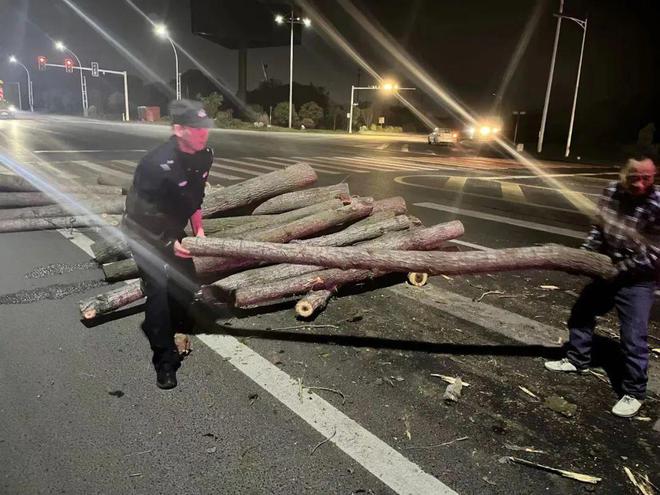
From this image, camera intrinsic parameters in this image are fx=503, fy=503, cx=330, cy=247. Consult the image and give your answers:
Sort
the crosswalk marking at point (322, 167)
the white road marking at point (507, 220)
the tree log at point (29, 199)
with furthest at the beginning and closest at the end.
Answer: the crosswalk marking at point (322, 167) → the white road marking at point (507, 220) → the tree log at point (29, 199)

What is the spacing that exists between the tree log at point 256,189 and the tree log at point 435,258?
248 cm

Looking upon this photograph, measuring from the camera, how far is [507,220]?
966 cm

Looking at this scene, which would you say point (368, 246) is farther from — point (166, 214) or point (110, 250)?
point (110, 250)

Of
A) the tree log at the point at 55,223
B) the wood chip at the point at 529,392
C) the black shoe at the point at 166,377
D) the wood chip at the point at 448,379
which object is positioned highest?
the tree log at the point at 55,223

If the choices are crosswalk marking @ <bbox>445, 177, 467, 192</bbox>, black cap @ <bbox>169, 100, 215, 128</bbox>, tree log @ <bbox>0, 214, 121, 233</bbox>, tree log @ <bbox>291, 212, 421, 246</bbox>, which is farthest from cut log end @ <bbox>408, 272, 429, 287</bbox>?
crosswalk marking @ <bbox>445, 177, 467, 192</bbox>

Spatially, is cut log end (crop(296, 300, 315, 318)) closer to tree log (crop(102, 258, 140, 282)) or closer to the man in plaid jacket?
tree log (crop(102, 258, 140, 282))

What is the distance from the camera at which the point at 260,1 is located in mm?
76500

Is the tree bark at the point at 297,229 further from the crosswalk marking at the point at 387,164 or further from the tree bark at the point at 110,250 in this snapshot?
the crosswalk marking at the point at 387,164

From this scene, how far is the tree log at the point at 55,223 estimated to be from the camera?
24.2 feet

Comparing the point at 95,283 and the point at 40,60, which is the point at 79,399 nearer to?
the point at 95,283

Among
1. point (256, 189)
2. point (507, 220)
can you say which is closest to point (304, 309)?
point (256, 189)

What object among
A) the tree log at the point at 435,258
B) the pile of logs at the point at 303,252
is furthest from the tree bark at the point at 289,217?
the tree log at the point at 435,258

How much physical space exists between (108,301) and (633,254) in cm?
418

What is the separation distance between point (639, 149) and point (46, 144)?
22818 millimetres
